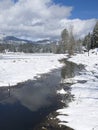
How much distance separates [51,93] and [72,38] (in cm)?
9021

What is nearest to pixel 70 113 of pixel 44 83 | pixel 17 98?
pixel 17 98

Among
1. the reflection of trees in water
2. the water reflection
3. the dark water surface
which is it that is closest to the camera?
the dark water surface

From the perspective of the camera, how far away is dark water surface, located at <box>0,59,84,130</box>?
47.7ft

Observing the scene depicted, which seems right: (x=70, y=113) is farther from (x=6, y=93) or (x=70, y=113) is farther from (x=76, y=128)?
(x=6, y=93)

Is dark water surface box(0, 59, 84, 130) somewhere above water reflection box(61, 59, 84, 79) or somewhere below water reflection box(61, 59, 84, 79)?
below

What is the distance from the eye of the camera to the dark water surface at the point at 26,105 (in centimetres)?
1455

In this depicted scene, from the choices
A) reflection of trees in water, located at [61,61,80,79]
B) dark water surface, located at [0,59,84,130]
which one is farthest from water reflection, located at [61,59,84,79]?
dark water surface, located at [0,59,84,130]

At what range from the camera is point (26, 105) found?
18469 millimetres

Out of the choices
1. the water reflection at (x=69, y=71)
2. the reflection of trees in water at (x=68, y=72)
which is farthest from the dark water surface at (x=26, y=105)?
the water reflection at (x=69, y=71)

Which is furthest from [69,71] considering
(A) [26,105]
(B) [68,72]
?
(A) [26,105]

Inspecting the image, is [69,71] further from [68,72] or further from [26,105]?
[26,105]

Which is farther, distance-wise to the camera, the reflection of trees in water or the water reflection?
the water reflection

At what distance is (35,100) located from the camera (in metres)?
20.2

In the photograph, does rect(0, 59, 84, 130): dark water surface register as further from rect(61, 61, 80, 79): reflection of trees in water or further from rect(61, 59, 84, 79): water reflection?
rect(61, 59, 84, 79): water reflection
